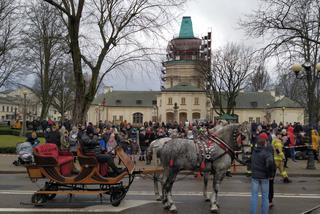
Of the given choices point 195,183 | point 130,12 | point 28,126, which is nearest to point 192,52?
point 28,126

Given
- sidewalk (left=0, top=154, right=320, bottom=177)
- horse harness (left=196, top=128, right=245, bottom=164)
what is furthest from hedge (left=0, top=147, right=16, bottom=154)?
horse harness (left=196, top=128, right=245, bottom=164)

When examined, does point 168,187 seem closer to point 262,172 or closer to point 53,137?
point 262,172

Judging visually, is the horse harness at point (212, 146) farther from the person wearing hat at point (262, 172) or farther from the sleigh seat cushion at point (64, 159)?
the sleigh seat cushion at point (64, 159)

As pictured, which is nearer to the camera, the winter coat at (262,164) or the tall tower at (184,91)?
the winter coat at (262,164)

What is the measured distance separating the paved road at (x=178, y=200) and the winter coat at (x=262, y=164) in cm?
135

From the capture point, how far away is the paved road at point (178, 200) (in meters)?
10.8

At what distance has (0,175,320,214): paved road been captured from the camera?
10812 mm

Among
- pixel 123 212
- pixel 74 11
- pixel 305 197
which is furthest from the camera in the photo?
pixel 74 11

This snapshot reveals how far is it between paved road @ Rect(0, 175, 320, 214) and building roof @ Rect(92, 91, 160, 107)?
9511cm

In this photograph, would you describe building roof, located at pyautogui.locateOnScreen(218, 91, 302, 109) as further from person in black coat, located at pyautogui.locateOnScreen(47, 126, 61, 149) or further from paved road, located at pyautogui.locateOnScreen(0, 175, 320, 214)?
paved road, located at pyautogui.locateOnScreen(0, 175, 320, 214)

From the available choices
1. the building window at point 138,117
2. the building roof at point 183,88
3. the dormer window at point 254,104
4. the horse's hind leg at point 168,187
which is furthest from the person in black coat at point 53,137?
the building window at point 138,117

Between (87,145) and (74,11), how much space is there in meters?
14.0

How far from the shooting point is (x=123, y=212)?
1045 cm

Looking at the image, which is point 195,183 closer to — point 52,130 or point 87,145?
point 87,145
